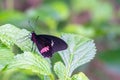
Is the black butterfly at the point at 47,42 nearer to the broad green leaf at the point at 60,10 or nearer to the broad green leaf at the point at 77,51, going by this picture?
the broad green leaf at the point at 77,51

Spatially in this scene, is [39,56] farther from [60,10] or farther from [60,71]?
[60,10]

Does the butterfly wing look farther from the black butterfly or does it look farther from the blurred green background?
the blurred green background

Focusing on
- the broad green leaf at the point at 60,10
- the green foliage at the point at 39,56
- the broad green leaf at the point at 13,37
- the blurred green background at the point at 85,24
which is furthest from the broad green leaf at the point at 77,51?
the broad green leaf at the point at 60,10

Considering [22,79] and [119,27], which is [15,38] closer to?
[22,79]

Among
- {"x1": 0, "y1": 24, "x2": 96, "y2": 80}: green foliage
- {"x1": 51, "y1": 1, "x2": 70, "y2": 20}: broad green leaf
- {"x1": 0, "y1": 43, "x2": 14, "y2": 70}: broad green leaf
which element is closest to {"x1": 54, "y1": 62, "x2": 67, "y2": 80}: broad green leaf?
{"x1": 0, "y1": 24, "x2": 96, "y2": 80}: green foliage

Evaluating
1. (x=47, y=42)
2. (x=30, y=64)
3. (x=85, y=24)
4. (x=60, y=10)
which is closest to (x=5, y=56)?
(x=30, y=64)

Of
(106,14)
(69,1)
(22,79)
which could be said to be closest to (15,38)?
(22,79)

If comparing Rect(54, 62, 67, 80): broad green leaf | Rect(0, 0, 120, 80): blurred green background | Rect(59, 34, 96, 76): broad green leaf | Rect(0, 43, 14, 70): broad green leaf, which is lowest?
Rect(0, 0, 120, 80): blurred green background
